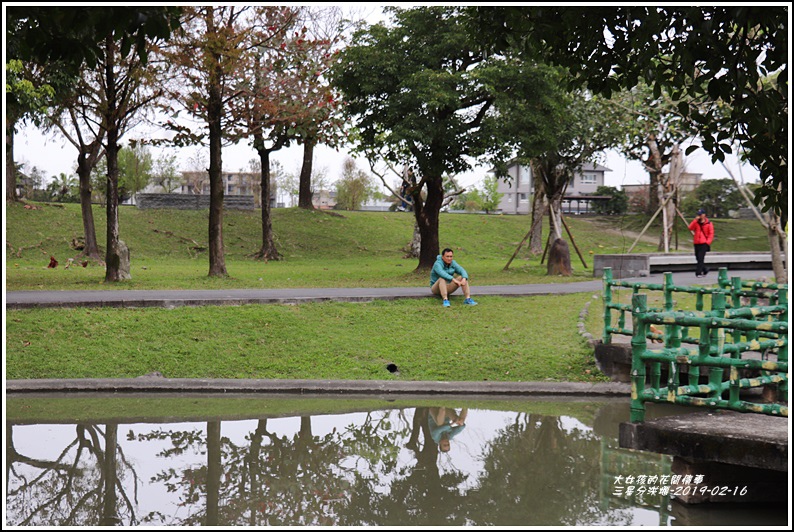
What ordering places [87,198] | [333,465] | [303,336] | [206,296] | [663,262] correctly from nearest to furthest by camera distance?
[333,465], [303,336], [206,296], [663,262], [87,198]

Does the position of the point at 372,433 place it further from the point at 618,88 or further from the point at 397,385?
the point at 618,88

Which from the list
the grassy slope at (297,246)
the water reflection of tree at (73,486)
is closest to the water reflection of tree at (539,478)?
the water reflection of tree at (73,486)

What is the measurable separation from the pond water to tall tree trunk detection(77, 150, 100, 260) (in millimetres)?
16945

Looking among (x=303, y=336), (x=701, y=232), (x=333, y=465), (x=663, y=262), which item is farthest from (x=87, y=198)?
(x=333, y=465)

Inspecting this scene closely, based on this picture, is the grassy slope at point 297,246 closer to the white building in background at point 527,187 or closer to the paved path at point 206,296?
the paved path at point 206,296

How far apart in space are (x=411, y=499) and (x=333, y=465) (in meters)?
Result: 1.21

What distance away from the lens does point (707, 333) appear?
6.59 meters

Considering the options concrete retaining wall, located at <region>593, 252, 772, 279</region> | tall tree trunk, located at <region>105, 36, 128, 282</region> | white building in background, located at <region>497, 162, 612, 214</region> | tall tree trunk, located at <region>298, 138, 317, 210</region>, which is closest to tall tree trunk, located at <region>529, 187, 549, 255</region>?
concrete retaining wall, located at <region>593, 252, 772, 279</region>

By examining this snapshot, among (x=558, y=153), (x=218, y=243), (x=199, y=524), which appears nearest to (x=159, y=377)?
(x=199, y=524)

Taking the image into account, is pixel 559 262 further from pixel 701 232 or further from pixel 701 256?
pixel 701 232

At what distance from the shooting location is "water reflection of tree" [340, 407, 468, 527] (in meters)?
6.07

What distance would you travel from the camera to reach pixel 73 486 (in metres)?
6.84

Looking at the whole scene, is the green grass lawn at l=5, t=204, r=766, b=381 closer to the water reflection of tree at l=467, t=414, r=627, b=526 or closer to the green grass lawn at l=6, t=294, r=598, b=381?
the green grass lawn at l=6, t=294, r=598, b=381

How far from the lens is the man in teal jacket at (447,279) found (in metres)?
15.6
